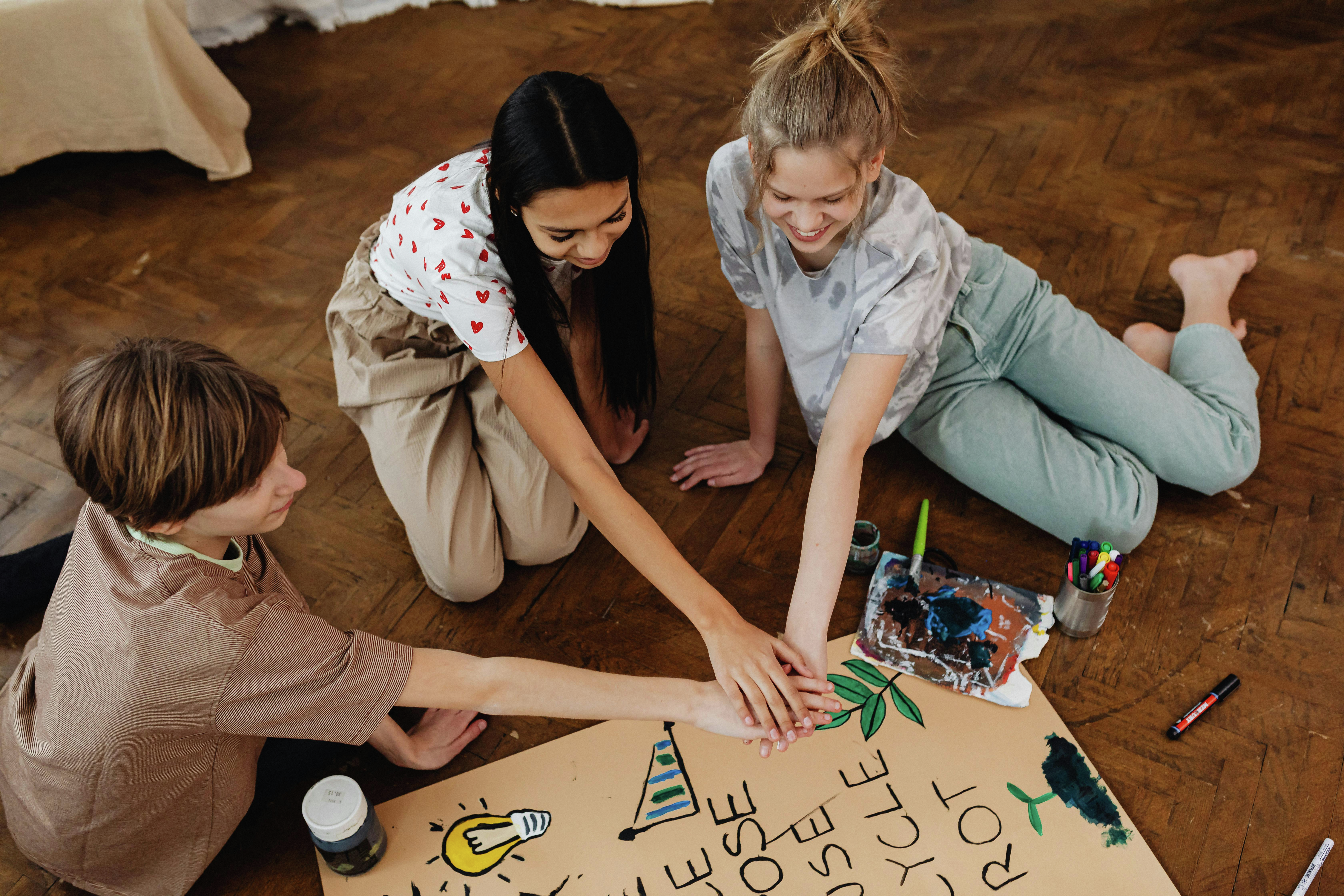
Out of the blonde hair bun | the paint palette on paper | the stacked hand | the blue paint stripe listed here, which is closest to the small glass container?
the blue paint stripe

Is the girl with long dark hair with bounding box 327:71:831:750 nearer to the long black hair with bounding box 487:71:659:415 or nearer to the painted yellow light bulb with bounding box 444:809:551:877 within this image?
the long black hair with bounding box 487:71:659:415

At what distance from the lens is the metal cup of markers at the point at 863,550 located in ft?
4.67

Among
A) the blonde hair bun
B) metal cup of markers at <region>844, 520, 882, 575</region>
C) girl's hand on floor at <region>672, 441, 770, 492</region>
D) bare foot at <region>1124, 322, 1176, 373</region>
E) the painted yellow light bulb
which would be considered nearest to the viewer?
the blonde hair bun

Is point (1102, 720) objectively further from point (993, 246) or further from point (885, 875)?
point (993, 246)

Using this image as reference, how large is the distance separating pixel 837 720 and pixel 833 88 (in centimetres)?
78

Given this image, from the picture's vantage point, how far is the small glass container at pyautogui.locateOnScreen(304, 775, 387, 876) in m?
1.10

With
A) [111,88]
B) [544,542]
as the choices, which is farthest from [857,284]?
[111,88]

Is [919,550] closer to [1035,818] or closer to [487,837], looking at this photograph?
[1035,818]

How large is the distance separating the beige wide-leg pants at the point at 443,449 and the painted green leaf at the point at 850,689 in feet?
1.52

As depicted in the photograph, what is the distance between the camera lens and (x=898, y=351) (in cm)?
121

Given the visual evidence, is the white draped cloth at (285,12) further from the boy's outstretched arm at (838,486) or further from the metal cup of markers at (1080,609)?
the metal cup of markers at (1080,609)

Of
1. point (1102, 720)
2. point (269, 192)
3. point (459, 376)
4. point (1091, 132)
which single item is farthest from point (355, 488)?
point (1091, 132)

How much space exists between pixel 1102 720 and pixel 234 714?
1.07 metres

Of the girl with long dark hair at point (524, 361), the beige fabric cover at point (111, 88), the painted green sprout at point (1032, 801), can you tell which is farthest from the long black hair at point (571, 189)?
the beige fabric cover at point (111, 88)
